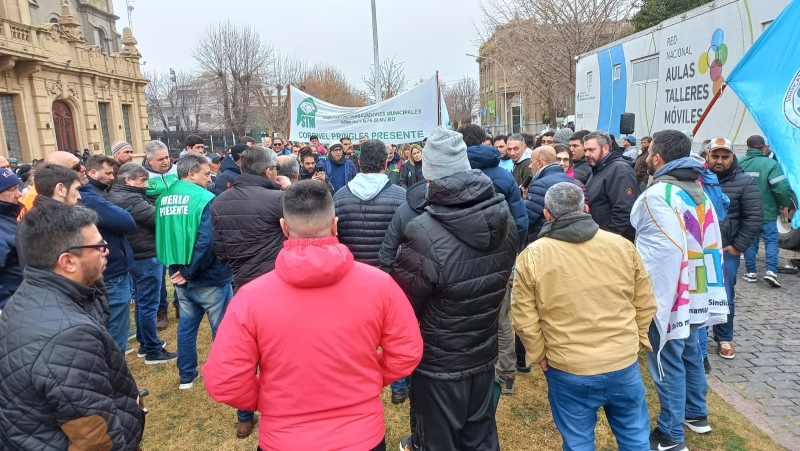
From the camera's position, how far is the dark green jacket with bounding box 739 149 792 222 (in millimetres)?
6504

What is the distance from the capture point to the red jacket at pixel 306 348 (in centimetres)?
188

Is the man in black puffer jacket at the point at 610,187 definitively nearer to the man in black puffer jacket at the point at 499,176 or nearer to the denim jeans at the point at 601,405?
the man in black puffer jacket at the point at 499,176

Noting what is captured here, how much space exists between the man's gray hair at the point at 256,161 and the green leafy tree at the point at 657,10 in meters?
25.9

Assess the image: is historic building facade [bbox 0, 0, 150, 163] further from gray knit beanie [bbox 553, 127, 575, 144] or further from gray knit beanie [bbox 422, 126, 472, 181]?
gray knit beanie [bbox 422, 126, 472, 181]

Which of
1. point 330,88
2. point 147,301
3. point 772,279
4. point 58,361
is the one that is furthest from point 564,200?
point 330,88

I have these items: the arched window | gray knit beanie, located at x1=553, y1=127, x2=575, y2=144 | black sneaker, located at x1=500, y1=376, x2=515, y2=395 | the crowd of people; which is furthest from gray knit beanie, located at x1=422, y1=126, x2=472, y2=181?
the arched window

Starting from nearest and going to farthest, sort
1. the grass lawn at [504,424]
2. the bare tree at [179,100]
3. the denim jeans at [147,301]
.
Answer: the grass lawn at [504,424]
the denim jeans at [147,301]
the bare tree at [179,100]

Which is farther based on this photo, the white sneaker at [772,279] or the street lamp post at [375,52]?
the street lamp post at [375,52]

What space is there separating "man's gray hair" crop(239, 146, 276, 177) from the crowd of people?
0.02 m

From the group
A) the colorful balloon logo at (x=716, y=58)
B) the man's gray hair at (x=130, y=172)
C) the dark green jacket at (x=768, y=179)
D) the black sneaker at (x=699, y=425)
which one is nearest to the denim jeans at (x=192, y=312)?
the man's gray hair at (x=130, y=172)

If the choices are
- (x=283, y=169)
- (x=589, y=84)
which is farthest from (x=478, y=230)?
(x=589, y=84)

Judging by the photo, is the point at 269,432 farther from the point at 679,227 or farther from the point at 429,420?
the point at 679,227

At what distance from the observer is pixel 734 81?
4578mm

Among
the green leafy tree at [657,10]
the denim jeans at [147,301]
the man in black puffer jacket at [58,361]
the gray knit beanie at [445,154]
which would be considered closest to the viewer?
the man in black puffer jacket at [58,361]
